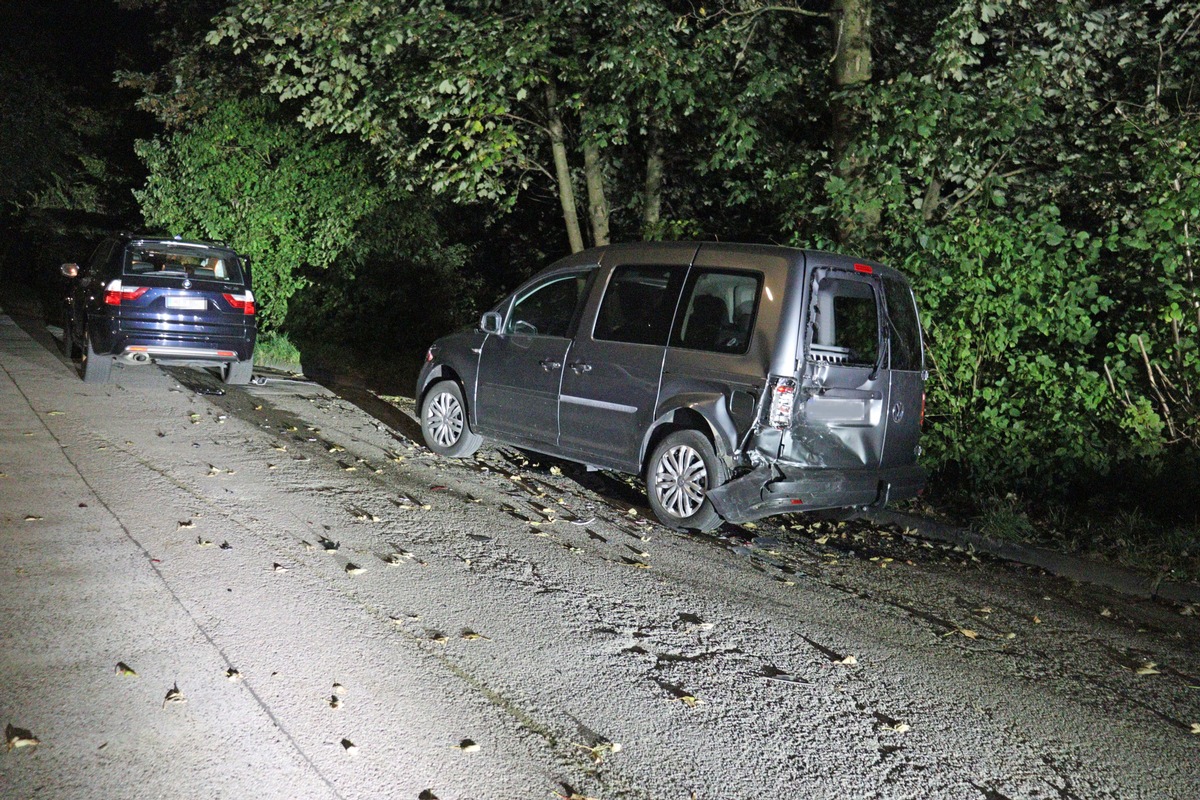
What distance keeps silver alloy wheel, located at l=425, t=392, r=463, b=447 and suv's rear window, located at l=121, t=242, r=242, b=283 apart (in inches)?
171

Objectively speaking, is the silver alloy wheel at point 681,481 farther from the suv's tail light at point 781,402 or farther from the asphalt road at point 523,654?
the suv's tail light at point 781,402

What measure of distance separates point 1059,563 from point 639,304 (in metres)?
3.48

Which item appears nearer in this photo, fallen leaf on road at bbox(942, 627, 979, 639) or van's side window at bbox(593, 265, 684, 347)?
fallen leaf on road at bbox(942, 627, 979, 639)

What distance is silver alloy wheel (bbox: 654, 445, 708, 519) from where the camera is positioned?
7.38m

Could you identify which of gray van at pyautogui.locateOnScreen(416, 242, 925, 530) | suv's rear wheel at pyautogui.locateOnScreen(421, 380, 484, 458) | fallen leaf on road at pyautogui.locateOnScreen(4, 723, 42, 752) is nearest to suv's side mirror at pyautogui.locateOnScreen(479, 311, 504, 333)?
gray van at pyautogui.locateOnScreen(416, 242, 925, 530)

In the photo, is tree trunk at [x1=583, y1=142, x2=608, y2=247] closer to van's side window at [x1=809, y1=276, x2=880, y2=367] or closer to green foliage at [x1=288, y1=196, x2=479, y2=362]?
green foliage at [x1=288, y1=196, x2=479, y2=362]

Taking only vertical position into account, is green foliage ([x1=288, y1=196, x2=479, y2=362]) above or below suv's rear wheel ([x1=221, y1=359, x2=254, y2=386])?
above

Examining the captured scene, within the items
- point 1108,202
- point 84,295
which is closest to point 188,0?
point 84,295

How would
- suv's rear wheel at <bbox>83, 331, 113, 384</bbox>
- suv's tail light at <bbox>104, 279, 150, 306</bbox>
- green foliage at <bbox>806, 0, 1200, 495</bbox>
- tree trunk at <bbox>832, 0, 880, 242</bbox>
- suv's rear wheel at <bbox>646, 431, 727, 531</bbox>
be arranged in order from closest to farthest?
1. suv's rear wheel at <bbox>646, 431, 727, 531</bbox>
2. green foliage at <bbox>806, 0, 1200, 495</bbox>
3. tree trunk at <bbox>832, 0, 880, 242</bbox>
4. suv's tail light at <bbox>104, 279, 150, 306</bbox>
5. suv's rear wheel at <bbox>83, 331, 113, 384</bbox>

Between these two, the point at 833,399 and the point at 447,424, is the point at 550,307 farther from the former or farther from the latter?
the point at 833,399

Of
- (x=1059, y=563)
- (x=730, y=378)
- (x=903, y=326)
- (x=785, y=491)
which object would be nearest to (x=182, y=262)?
(x=730, y=378)

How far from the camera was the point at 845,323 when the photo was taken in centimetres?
730

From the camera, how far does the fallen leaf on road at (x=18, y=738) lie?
3744 millimetres

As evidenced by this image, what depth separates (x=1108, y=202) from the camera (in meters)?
11.0
